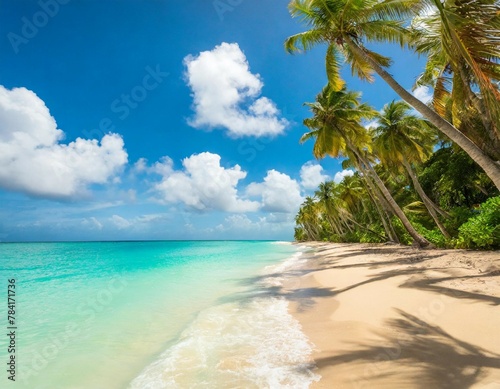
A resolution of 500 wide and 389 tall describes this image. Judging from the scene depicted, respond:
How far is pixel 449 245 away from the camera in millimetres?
14648

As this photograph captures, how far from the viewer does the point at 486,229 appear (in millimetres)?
11477

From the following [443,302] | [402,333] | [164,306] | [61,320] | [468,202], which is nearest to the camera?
[402,333]

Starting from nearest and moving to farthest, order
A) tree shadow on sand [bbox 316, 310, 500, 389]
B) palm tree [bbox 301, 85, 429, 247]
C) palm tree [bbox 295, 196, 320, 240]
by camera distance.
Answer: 1. tree shadow on sand [bbox 316, 310, 500, 389]
2. palm tree [bbox 301, 85, 429, 247]
3. palm tree [bbox 295, 196, 320, 240]

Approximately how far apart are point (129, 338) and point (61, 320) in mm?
3117

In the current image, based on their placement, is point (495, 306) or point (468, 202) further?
point (468, 202)

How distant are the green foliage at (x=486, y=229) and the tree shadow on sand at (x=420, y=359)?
31.8 feet

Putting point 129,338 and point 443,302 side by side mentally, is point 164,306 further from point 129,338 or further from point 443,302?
point 443,302

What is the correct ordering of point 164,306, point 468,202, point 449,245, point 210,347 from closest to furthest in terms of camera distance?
point 210,347
point 164,306
point 449,245
point 468,202

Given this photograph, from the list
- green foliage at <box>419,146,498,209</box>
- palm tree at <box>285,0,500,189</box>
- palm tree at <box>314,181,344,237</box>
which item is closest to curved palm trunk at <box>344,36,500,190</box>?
palm tree at <box>285,0,500,189</box>

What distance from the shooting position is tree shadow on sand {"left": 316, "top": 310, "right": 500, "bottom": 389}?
311cm

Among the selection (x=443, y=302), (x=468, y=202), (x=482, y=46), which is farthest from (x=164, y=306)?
(x=468, y=202)

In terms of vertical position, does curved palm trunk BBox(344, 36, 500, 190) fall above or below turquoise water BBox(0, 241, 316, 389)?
above

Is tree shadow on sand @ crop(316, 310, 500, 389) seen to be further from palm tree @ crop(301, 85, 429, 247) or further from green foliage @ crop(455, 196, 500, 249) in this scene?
palm tree @ crop(301, 85, 429, 247)

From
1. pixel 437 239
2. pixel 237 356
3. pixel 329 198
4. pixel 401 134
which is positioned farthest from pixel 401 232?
pixel 237 356
